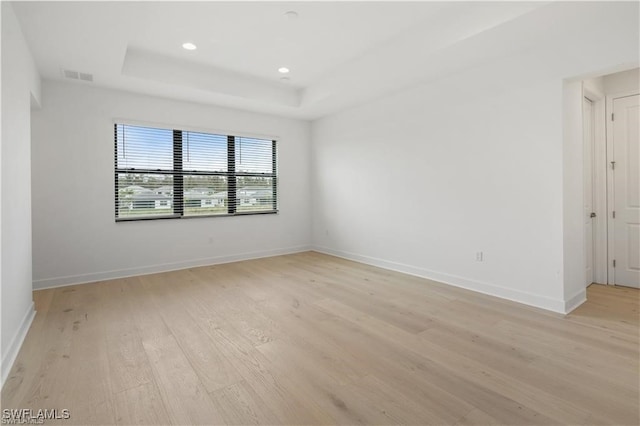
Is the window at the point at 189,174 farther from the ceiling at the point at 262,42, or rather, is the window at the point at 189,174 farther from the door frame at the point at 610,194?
the door frame at the point at 610,194

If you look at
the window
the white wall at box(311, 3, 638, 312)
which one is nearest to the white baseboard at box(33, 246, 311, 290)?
the window

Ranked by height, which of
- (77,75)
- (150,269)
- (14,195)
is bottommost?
(150,269)

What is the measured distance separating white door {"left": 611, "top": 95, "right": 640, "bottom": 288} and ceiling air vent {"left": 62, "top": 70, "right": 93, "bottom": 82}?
6479 millimetres

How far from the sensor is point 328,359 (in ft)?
7.68

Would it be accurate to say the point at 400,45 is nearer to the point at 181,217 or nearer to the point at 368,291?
the point at 368,291

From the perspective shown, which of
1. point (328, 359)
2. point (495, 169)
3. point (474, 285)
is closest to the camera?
point (328, 359)

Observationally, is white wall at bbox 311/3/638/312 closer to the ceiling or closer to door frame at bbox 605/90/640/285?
the ceiling

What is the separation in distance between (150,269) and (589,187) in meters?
6.09

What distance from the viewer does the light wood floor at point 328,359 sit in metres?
1.80

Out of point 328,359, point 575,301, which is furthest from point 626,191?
point 328,359

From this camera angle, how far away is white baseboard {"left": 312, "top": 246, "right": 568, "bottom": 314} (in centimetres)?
326

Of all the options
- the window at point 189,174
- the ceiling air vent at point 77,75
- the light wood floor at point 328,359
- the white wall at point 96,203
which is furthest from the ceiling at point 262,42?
the light wood floor at point 328,359

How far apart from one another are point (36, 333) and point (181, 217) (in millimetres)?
2600

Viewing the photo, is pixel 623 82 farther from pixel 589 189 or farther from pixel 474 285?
pixel 474 285
